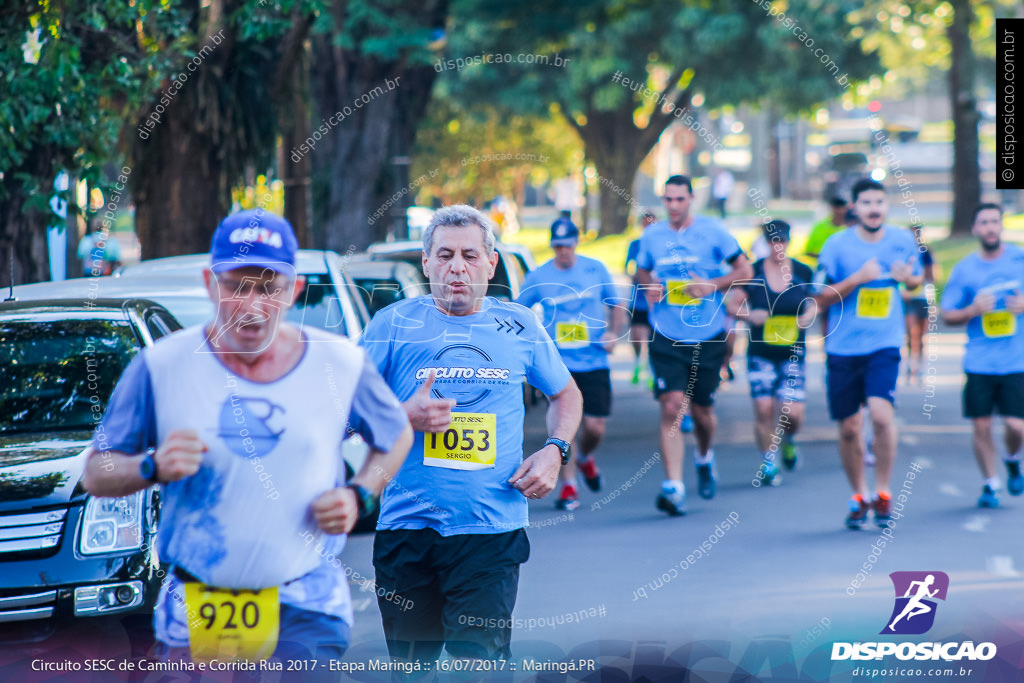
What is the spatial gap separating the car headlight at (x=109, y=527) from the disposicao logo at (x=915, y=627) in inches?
108

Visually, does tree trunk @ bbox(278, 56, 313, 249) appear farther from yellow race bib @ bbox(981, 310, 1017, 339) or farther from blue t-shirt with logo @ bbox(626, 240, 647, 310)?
yellow race bib @ bbox(981, 310, 1017, 339)

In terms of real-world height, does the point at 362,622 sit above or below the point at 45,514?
below

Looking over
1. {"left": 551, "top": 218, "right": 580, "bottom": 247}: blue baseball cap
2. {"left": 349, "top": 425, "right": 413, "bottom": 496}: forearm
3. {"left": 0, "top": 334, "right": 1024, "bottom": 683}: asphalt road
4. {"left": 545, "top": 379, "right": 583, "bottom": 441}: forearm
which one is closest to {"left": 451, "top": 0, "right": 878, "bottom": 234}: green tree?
{"left": 551, "top": 218, "right": 580, "bottom": 247}: blue baseball cap

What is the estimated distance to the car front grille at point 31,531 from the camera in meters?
5.26

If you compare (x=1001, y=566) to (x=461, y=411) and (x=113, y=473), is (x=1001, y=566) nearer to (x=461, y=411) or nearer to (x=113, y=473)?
(x=461, y=411)

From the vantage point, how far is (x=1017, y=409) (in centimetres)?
926

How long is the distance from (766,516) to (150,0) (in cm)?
563

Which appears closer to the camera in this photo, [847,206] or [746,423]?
[847,206]

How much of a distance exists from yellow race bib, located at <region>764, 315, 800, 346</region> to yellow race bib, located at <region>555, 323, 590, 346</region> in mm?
1876

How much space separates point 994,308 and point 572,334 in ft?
9.23

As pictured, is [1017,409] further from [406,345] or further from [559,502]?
[406,345]

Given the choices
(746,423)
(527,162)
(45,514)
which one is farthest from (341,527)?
(527,162)

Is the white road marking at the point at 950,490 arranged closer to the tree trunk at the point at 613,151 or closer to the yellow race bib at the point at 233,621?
the yellow race bib at the point at 233,621

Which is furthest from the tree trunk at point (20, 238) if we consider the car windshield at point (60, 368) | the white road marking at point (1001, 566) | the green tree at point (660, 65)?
the green tree at point (660, 65)
